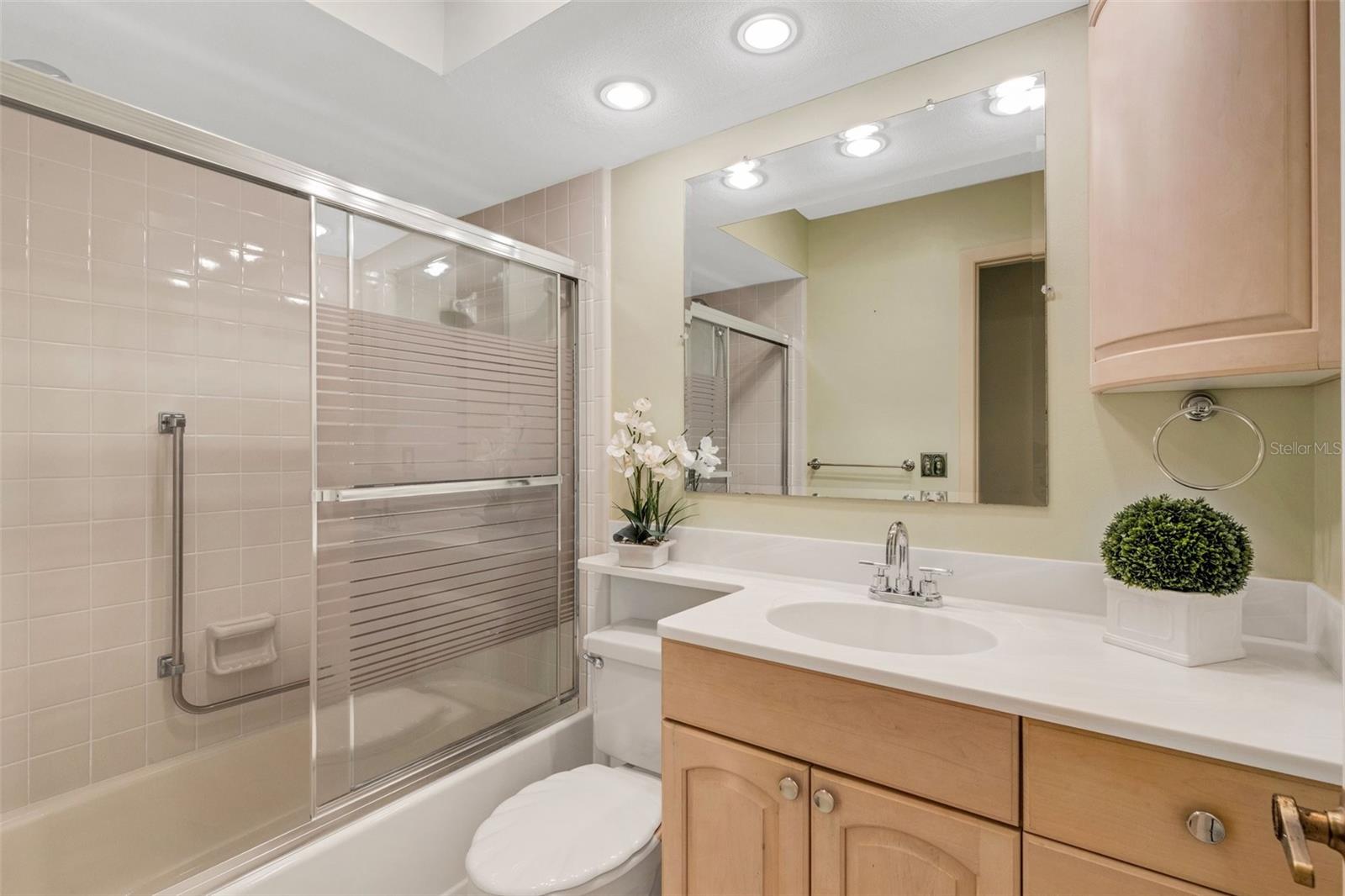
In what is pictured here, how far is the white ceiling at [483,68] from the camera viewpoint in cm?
136

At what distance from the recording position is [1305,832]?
0.50 m

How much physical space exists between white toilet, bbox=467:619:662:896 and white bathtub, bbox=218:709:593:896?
0.77 ft

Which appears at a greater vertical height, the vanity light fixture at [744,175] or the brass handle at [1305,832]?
the vanity light fixture at [744,175]

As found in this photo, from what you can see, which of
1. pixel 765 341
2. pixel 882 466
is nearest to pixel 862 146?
pixel 765 341

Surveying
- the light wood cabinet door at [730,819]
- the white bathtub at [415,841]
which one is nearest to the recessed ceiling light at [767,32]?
the light wood cabinet door at [730,819]

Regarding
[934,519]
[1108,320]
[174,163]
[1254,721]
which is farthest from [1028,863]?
[174,163]

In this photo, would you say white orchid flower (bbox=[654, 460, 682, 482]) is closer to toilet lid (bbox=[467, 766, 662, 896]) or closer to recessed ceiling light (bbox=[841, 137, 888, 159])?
toilet lid (bbox=[467, 766, 662, 896])

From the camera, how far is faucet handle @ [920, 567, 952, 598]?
138 centimetres

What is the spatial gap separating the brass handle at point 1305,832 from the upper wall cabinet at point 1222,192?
0.67 metres

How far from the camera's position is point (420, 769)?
1642 mm

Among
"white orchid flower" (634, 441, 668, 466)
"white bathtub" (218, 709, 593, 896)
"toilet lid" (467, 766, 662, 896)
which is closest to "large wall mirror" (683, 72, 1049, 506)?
"white orchid flower" (634, 441, 668, 466)

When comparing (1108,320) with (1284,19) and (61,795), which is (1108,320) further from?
(61,795)

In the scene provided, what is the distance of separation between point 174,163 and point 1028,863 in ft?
7.14

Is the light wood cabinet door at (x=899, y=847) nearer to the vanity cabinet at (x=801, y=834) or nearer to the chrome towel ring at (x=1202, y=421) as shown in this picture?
the vanity cabinet at (x=801, y=834)
